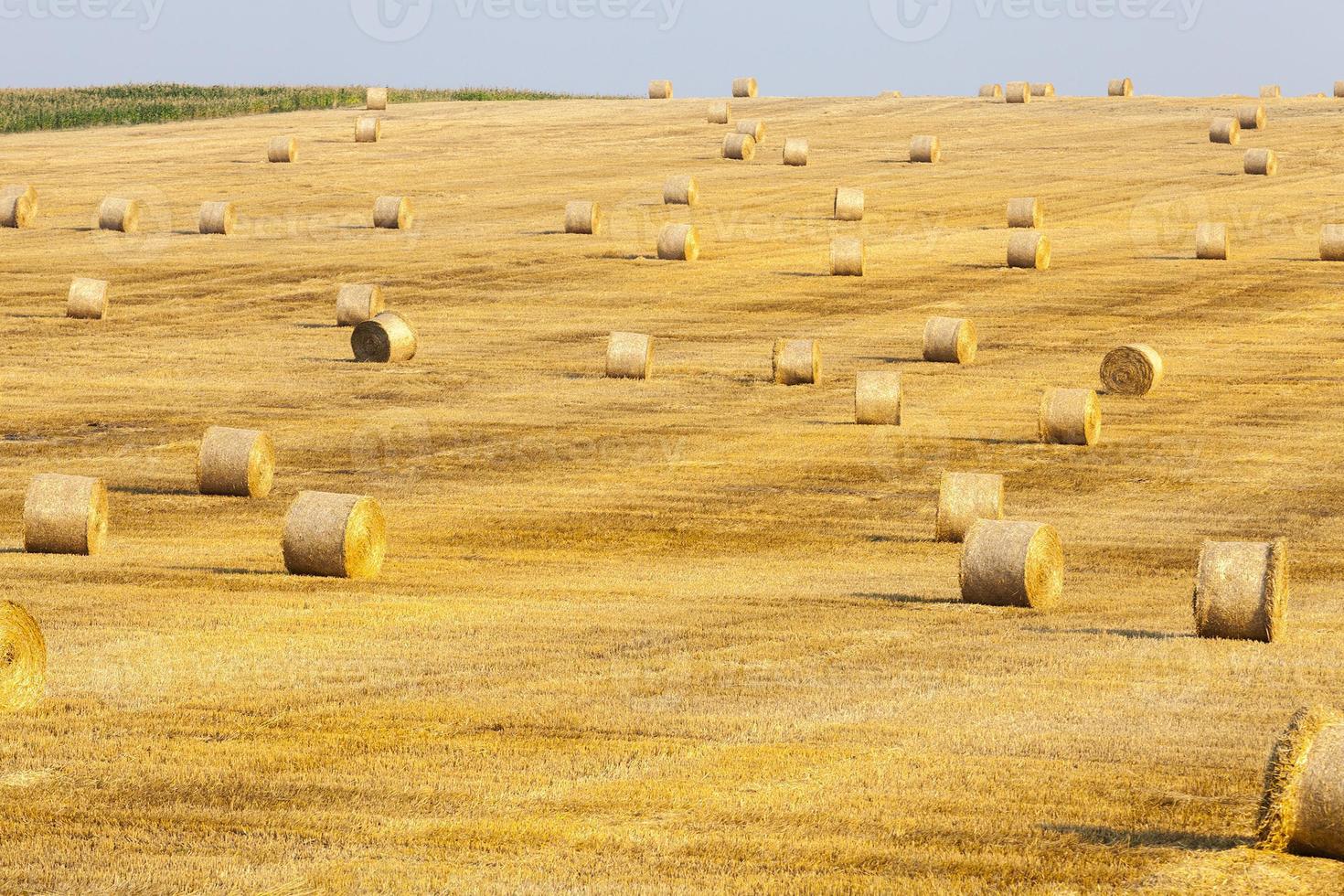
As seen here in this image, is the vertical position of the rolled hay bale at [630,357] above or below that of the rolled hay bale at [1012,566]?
above

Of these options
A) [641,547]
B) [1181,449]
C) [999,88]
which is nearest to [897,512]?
[641,547]

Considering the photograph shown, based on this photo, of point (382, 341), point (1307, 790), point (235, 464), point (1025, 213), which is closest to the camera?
point (1307, 790)

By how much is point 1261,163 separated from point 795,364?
30921mm

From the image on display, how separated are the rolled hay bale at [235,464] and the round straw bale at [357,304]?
Result: 1476 centimetres

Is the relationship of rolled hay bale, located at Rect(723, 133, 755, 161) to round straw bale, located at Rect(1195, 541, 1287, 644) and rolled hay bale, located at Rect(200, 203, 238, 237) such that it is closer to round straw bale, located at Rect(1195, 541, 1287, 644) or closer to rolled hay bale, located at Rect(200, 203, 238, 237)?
rolled hay bale, located at Rect(200, 203, 238, 237)

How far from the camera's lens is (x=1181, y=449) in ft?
→ 88.7

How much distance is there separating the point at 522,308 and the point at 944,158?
90.7ft

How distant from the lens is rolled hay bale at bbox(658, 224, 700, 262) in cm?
4631

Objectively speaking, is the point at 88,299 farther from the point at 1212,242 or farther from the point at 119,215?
the point at 1212,242

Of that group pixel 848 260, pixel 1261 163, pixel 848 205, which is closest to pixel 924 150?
pixel 1261 163

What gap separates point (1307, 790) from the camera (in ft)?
32.1

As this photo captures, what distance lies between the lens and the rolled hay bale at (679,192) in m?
55.0

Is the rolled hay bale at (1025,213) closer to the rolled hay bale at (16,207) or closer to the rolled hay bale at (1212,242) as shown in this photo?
the rolled hay bale at (1212,242)

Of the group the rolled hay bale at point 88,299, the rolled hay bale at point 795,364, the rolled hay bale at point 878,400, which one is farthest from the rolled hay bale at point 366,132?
the rolled hay bale at point 878,400
